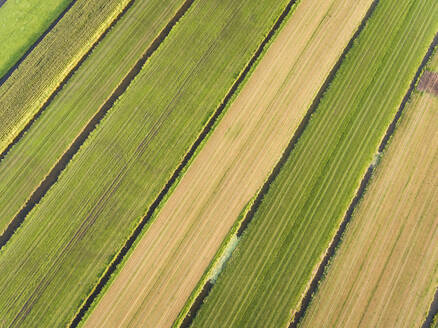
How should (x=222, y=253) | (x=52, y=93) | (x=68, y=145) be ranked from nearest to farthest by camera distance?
(x=222, y=253)
(x=68, y=145)
(x=52, y=93)

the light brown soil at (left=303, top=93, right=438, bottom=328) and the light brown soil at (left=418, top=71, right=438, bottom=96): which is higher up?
the light brown soil at (left=418, top=71, right=438, bottom=96)

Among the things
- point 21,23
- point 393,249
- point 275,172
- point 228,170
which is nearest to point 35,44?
point 21,23

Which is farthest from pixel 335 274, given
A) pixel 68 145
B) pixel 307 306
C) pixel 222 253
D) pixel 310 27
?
pixel 68 145

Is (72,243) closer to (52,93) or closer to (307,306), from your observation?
(52,93)

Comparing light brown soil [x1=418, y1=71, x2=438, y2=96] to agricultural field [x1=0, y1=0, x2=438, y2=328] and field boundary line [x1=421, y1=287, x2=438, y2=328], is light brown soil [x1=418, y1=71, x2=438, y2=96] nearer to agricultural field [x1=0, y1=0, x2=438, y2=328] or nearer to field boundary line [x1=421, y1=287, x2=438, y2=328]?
agricultural field [x1=0, y1=0, x2=438, y2=328]

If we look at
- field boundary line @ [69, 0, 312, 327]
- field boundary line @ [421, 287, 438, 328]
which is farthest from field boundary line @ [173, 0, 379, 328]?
field boundary line @ [421, 287, 438, 328]

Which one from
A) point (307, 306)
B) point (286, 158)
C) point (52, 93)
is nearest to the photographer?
point (307, 306)

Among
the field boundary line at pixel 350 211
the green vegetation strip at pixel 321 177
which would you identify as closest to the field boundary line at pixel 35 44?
the green vegetation strip at pixel 321 177
